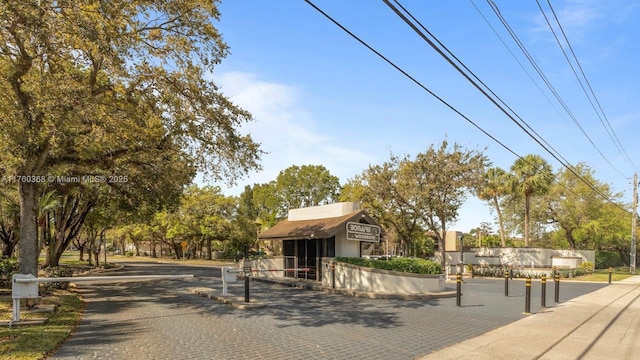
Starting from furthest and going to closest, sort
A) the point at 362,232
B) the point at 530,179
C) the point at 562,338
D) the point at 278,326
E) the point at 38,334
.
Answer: the point at 530,179 < the point at 362,232 < the point at 278,326 < the point at 562,338 < the point at 38,334

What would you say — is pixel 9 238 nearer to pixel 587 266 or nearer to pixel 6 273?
pixel 6 273

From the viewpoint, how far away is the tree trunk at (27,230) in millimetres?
11805

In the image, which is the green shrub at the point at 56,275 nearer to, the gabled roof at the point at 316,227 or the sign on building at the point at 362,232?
the gabled roof at the point at 316,227

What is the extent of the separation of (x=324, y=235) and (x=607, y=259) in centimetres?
4069

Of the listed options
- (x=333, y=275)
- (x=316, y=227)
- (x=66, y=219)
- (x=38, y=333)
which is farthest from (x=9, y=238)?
(x=38, y=333)

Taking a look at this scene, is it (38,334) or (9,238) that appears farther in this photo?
(9,238)

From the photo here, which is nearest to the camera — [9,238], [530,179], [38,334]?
[38,334]

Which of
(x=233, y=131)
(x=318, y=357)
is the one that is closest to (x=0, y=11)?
(x=233, y=131)

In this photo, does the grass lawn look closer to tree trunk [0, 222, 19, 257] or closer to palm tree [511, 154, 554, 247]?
tree trunk [0, 222, 19, 257]

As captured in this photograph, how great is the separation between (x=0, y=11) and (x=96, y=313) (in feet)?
25.1

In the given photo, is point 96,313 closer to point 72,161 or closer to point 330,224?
point 72,161

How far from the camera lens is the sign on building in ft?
61.6

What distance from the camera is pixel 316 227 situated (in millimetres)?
21062

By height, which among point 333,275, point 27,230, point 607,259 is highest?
point 27,230
